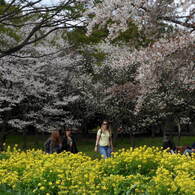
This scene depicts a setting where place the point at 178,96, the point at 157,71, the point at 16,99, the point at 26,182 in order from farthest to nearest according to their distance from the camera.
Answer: the point at 178,96
the point at 16,99
the point at 157,71
the point at 26,182

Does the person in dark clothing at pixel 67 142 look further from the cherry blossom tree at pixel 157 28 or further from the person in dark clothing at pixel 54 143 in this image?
the cherry blossom tree at pixel 157 28

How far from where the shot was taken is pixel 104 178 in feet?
16.4

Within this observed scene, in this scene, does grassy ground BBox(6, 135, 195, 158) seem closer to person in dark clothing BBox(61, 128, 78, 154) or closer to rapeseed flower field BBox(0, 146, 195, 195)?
person in dark clothing BBox(61, 128, 78, 154)

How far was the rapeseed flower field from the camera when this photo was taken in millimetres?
4605

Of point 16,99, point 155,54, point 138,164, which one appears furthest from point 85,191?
point 16,99

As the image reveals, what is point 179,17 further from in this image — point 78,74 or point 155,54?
point 78,74

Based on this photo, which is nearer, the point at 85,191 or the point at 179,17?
the point at 85,191

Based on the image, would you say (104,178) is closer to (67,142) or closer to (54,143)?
(54,143)

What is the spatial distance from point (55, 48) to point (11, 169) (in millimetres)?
15641

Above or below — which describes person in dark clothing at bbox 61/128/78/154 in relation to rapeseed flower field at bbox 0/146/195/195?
above

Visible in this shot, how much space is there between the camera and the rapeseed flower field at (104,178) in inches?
181

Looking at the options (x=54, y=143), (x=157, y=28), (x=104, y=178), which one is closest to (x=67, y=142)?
(x=54, y=143)

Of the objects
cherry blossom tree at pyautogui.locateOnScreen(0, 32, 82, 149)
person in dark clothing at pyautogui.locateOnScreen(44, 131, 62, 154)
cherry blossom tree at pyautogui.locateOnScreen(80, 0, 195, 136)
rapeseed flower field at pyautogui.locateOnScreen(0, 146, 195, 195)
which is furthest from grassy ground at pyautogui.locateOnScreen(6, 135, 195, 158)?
rapeseed flower field at pyautogui.locateOnScreen(0, 146, 195, 195)

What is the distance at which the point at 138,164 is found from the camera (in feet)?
21.2
